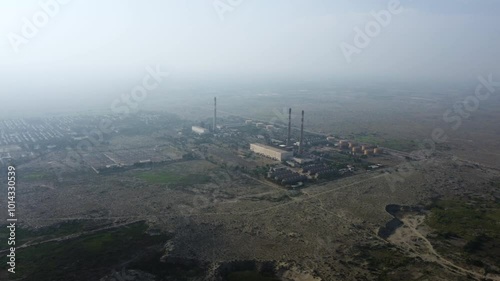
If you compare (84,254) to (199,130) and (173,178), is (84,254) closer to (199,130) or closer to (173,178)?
(173,178)

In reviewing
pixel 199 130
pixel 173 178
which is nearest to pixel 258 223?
pixel 173 178

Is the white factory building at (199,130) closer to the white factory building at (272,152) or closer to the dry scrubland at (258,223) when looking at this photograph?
the white factory building at (272,152)

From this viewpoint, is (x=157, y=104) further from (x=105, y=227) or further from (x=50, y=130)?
(x=105, y=227)

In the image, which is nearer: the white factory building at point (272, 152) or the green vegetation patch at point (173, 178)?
the green vegetation patch at point (173, 178)

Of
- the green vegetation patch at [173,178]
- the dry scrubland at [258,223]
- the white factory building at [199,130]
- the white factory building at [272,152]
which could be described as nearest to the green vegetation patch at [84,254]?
the dry scrubland at [258,223]

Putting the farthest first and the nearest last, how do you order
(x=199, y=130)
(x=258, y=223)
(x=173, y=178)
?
(x=199, y=130) < (x=173, y=178) < (x=258, y=223)

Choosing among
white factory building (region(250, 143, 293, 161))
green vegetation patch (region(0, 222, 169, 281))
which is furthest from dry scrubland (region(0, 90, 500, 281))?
white factory building (region(250, 143, 293, 161))

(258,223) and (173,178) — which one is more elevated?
(258,223)

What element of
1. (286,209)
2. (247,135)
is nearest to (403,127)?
(247,135)
